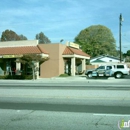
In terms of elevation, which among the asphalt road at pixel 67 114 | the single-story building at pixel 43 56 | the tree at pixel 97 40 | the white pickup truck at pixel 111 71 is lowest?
the asphalt road at pixel 67 114

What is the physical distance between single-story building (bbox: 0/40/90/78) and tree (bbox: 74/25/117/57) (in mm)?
41162

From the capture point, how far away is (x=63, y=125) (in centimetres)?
741

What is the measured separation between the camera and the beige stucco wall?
1439 inches

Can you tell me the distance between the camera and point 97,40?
263ft

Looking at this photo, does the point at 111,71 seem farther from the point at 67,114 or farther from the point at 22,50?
the point at 67,114

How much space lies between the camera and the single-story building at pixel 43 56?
119 feet

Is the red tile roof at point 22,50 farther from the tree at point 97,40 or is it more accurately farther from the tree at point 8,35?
the tree at point 8,35

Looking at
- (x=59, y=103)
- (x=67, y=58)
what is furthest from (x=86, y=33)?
(x=59, y=103)

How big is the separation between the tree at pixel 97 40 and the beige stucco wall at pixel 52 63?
42.4m

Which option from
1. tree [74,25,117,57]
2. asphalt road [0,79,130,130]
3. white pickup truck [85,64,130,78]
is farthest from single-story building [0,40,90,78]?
tree [74,25,117,57]

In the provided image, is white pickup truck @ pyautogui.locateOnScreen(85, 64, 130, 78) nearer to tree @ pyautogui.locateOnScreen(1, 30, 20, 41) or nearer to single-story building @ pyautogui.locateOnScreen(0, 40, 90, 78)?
single-story building @ pyautogui.locateOnScreen(0, 40, 90, 78)

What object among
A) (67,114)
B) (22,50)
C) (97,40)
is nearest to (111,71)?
(22,50)

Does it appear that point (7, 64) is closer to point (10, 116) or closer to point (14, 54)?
point (14, 54)

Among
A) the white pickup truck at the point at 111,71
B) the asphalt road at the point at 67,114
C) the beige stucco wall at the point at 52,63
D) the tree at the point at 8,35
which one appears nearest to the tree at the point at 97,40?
the tree at the point at 8,35
